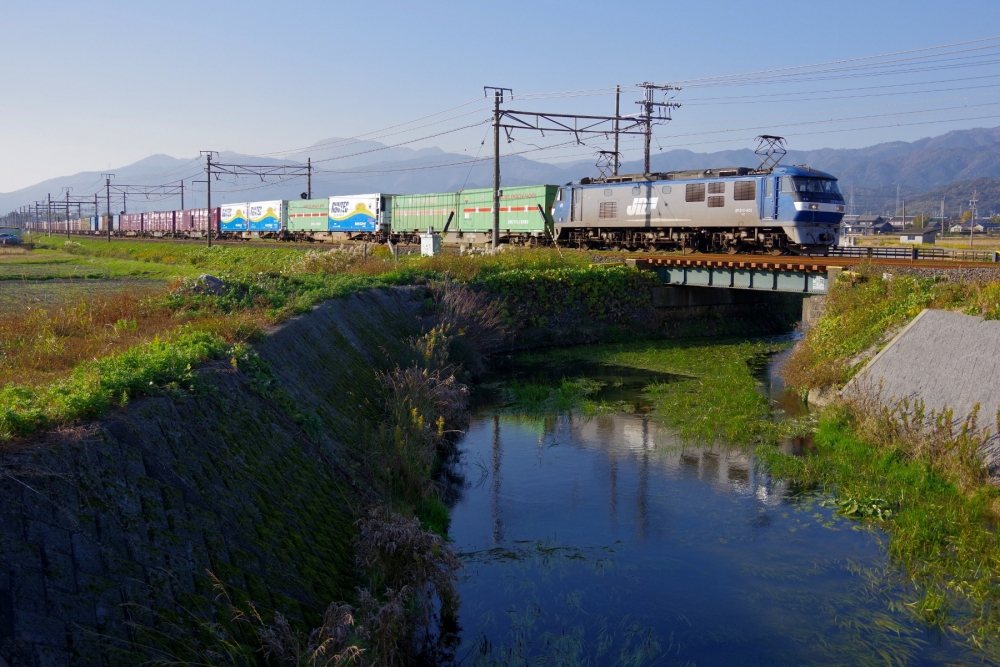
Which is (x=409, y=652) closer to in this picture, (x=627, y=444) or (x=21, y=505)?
(x=21, y=505)

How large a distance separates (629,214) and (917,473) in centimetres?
2485

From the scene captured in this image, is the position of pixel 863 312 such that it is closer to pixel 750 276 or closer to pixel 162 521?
pixel 750 276

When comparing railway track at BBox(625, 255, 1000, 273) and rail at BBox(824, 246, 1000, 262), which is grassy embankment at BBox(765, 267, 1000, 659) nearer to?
railway track at BBox(625, 255, 1000, 273)

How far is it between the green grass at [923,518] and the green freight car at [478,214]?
27779 millimetres

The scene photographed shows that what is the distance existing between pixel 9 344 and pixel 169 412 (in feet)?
15.2

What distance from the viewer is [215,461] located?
24.5 ft

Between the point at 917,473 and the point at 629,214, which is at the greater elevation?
the point at 629,214

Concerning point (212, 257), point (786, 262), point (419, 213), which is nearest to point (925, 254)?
point (786, 262)

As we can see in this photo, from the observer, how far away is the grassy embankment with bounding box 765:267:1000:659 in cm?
985

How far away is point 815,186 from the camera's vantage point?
3003cm

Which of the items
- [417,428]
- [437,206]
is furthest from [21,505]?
[437,206]

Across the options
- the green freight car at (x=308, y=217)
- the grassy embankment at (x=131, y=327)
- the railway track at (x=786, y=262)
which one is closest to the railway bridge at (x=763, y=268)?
the railway track at (x=786, y=262)

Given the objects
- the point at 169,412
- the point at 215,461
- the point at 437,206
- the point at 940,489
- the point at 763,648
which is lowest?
the point at 763,648

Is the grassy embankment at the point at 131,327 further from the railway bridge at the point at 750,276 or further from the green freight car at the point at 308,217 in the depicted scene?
the green freight car at the point at 308,217
